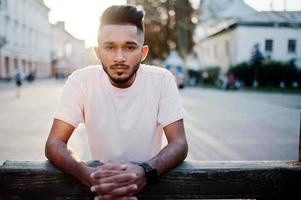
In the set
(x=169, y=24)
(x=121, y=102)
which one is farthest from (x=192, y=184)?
(x=169, y=24)

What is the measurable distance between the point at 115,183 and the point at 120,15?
36.1 inches

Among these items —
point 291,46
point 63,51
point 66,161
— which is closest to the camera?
point 66,161

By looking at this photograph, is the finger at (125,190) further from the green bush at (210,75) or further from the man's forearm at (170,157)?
the green bush at (210,75)

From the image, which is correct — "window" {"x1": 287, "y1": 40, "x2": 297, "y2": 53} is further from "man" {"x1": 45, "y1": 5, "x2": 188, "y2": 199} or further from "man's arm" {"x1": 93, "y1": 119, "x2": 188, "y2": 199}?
"man's arm" {"x1": 93, "y1": 119, "x2": 188, "y2": 199}

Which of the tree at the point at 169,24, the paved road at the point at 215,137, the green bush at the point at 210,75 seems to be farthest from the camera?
the green bush at the point at 210,75

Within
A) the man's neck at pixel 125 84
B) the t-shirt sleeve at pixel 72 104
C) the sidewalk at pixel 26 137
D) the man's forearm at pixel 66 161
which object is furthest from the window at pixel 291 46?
the man's forearm at pixel 66 161

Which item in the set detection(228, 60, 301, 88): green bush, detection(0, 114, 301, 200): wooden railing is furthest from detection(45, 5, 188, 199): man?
detection(228, 60, 301, 88): green bush

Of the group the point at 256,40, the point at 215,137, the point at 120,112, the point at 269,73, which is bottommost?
the point at 269,73

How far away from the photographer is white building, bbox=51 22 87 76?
70.9 m

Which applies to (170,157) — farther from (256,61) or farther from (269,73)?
(256,61)

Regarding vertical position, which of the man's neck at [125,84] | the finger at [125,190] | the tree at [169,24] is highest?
the tree at [169,24]

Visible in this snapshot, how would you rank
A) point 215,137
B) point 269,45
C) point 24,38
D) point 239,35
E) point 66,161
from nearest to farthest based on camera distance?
1. point 66,161
2. point 215,137
3. point 269,45
4. point 239,35
5. point 24,38

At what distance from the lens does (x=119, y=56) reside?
2.00m

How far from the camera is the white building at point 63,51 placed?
233 ft
